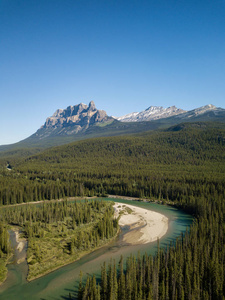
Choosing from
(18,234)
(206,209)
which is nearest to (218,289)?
(206,209)

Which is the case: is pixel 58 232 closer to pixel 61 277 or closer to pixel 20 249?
pixel 20 249

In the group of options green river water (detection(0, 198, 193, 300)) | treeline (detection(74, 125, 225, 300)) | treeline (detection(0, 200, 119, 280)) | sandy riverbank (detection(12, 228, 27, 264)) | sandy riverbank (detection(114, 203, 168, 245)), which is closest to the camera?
treeline (detection(74, 125, 225, 300))

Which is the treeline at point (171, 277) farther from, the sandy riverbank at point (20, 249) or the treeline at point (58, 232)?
the sandy riverbank at point (20, 249)

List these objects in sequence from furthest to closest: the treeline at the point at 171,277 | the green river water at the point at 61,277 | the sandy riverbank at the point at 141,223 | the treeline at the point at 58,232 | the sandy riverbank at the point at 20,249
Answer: the sandy riverbank at the point at 141,223
the treeline at the point at 58,232
the sandy riverbank at the point at 20,249
the green river water at the point at 61,277
the treeline at the point at 171,277

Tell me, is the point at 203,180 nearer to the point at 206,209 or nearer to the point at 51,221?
the point at 206,209

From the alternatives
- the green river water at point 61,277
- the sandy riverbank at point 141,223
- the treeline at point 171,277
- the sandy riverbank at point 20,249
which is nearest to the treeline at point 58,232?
the sandy riverbank at point 20,249

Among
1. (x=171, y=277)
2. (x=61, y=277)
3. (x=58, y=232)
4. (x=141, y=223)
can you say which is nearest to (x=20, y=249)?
(x=58, y=232)

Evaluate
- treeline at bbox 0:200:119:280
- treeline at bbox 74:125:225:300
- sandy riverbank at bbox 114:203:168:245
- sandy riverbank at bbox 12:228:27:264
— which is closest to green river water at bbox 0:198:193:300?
treeline at bbox 0:200:119:280

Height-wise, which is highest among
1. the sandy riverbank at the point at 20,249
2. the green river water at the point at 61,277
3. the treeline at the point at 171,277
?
the treeline at the point at 171,277

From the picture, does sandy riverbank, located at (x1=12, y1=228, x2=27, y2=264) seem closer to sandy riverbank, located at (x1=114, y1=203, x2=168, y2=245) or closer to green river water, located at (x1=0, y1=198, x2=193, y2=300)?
green river water, located at (x1=0, y1=198, x2=193, y2=300)

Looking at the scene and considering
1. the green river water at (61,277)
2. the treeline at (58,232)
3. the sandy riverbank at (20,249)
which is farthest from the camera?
the treeline at (58,232)
